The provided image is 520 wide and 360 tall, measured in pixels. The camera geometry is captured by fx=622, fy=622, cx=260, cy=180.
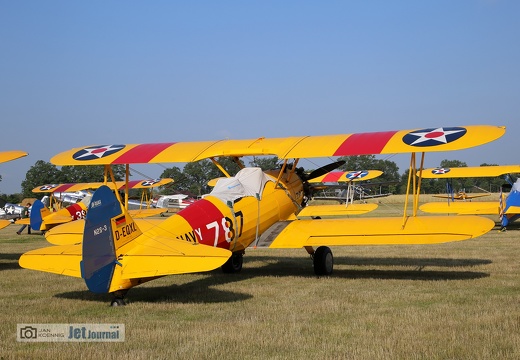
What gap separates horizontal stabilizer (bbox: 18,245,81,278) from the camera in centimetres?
706

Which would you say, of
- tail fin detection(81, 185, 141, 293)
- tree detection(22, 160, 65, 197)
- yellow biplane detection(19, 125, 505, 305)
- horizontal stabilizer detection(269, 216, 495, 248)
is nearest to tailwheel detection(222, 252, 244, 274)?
yellow biplane detection(19, 125, 505, 305)

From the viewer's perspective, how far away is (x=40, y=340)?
222 inches

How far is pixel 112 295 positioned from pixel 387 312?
11.2ft

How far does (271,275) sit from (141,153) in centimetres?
305

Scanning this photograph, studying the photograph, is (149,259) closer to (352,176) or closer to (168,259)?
(168,259)

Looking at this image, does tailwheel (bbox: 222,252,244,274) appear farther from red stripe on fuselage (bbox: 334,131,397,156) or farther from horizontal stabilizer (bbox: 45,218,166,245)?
red stripe on fuselage (bbox: 334,131,397,156)

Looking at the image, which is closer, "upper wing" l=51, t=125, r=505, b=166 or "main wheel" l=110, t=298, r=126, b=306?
"main wheel" l=110, t=298, r=126, b=306

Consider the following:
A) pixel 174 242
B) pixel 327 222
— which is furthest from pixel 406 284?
pixel 174 242

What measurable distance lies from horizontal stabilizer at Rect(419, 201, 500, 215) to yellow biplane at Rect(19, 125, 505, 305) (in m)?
9.38

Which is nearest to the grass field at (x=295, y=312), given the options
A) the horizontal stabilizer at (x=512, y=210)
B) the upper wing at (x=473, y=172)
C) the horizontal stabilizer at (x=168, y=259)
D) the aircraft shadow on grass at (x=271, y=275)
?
the aircraft shadow on grass at (x=271, y=275)

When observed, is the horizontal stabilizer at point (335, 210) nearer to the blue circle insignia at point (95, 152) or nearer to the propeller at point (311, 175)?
the propeller at point (311, 175)

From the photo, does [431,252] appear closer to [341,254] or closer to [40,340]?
[341,254]

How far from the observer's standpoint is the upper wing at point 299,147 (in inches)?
344

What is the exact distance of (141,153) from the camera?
10.7 m
